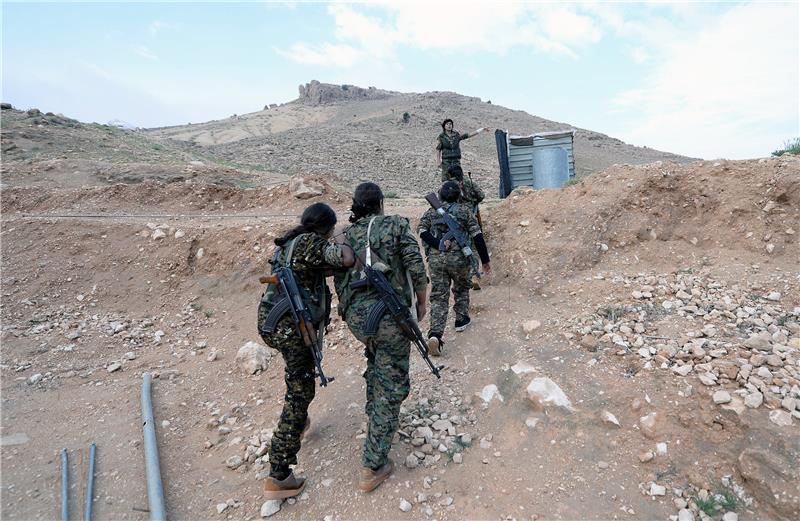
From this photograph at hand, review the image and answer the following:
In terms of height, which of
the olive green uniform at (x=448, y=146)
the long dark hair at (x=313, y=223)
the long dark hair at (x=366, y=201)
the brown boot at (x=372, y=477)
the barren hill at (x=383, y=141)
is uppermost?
the barren hill at (x=383, y=141)

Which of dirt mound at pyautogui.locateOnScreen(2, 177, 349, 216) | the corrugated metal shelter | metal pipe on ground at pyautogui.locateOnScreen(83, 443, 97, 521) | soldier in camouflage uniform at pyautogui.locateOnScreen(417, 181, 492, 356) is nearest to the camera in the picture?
metal pipe on ground at pyautogui.locateOnScreen(83, 443, 97, 521)

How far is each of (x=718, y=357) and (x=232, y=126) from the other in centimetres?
5767

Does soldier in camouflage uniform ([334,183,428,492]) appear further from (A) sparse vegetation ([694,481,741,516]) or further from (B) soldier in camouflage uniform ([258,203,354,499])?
(A) sparse vegetation ([694,481,741,516])

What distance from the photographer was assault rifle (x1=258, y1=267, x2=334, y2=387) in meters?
3.13

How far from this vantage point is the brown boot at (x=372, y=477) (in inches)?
126

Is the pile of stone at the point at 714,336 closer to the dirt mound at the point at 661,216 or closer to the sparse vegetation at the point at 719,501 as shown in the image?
the sparse vegetation at the point at 719,501

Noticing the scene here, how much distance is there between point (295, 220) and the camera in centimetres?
845

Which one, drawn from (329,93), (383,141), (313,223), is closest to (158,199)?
(313,223)

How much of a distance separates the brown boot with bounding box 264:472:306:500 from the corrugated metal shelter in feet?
24.6

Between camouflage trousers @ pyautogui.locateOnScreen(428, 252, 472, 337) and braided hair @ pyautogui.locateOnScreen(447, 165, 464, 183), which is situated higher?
braided hair @ pyautogui.locateOnScreen(447, 165, 464, 183)

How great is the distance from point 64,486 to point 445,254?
4087mm

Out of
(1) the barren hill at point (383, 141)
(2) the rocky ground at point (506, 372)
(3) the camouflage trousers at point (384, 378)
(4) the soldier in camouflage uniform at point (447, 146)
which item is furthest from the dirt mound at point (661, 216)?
(1) the barren hill at point (383, 141)

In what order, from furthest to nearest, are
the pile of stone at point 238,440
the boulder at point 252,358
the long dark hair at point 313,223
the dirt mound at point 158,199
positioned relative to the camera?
the dirt mound at point 158,199 → the boulder at point 252,358 → the pile of stone at point 238,440 → the long dark hair at point 313,223

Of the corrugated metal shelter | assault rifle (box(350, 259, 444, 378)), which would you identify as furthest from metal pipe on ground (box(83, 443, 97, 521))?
the corrugated metal shelter
